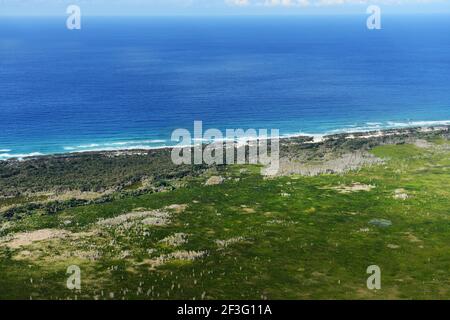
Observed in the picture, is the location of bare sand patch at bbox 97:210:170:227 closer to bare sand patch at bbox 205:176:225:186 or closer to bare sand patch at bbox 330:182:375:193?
bare sand patch at bbox 205:176:225:186

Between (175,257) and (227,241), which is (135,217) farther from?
(175,257)

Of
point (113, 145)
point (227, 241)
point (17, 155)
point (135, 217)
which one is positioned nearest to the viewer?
point (227, 241)

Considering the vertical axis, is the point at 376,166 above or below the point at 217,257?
above

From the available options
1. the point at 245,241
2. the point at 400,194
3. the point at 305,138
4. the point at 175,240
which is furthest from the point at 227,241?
the point at 305,138

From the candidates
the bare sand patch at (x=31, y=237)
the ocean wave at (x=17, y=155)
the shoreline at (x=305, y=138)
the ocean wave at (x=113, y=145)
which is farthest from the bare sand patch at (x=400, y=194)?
the ocean wave at (x=17, y=155)

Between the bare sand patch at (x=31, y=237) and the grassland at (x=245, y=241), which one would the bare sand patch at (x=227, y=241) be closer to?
the grassland at (x=245, y=241)

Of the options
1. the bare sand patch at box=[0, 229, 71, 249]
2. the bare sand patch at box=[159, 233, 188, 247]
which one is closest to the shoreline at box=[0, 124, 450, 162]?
the bare sand patch at box=[0, 229, 71, 249]

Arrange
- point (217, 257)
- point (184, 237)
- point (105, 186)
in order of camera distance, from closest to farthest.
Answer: point (217, 257) < point (184, 237) < point (105, 186)

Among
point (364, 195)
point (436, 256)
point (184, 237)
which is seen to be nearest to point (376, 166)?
point (364, 195)
